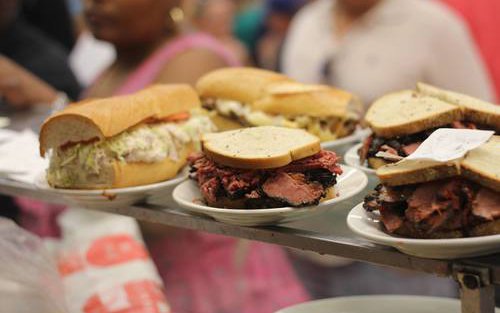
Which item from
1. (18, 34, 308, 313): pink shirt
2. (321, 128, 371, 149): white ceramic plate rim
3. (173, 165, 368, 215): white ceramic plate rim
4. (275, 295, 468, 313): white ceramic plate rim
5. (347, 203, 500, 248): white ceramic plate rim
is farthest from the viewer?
(18, 34, 308, 313): pink shirt

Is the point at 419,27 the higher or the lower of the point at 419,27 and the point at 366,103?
the higher

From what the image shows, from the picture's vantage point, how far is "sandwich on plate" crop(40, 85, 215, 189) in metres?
1.35

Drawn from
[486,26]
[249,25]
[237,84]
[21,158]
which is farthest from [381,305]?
[249,25]

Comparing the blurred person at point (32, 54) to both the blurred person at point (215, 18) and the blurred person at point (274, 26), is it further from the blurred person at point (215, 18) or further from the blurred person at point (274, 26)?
the blurred person at point (215, 18)

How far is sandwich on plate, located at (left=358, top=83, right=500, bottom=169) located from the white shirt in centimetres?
156

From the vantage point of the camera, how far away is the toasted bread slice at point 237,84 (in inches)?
65.4

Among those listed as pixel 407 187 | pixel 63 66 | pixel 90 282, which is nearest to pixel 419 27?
pixel 63 66

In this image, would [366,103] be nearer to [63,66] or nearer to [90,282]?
[63,66]

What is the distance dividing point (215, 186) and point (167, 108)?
0.45m

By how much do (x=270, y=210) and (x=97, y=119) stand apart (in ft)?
1.51

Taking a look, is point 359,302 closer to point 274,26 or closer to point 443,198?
point 443,198

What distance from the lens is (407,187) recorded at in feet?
3.09

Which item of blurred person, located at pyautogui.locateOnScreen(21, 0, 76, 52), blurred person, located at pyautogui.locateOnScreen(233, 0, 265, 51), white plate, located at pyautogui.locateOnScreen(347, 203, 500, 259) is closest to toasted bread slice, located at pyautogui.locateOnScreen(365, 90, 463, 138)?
white plate, located at pyautogui.locateOnScreen(347, 203, 500, 259)

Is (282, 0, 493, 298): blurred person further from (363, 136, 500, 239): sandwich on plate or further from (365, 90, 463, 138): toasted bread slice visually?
(363, 136, 500, 239): sandwich on plate
